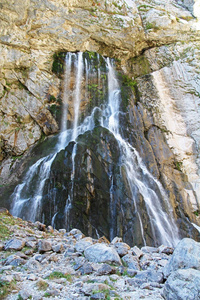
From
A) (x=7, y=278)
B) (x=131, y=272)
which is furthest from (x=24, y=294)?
(x=131, y=272)

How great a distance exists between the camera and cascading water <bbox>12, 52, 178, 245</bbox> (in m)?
11.1

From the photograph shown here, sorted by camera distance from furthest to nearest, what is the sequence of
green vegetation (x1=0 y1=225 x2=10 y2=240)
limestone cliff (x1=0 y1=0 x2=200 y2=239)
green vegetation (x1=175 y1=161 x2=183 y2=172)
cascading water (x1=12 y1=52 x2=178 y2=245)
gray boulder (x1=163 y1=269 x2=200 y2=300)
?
1. green vegetation (x1=175 y1=161 x2=183 y2=172)
2. limestone cliff (x1=0 y1=0 x2=200 y2=239)
3. cascading water (x1=12 y1=52 x2=178 y2=245)
4. green vegetation (x1=0 y1=225 x2=10 y2=240)
5. gray boulder (x1=163 y1=269 x2=200 y2=300)

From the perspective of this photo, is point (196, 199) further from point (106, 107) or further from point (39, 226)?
point (39, 226)

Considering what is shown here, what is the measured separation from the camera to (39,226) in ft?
23.1

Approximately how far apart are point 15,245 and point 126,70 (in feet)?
68.4

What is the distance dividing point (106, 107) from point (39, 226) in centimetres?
1331

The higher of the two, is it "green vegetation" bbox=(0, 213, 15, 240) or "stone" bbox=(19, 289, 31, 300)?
"green vegetation" bbox=(0, 213, 15, 240)

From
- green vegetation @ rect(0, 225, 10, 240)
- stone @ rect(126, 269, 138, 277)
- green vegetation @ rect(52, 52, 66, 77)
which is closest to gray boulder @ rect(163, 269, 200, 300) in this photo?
stone @ rect(126, 269, 138, 277)

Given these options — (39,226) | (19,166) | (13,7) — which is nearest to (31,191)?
(19,166)

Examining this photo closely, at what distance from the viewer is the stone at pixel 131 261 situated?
14.8 ft

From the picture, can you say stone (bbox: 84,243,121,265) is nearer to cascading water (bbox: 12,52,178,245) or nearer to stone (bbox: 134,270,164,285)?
stone (bbox: 134,270,164,285)

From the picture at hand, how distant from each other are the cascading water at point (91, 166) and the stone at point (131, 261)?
18.3 ft

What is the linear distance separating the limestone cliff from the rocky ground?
849cm

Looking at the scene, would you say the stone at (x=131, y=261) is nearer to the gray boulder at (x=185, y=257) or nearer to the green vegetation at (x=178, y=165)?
the gray boulder at (x=185, y=257)
